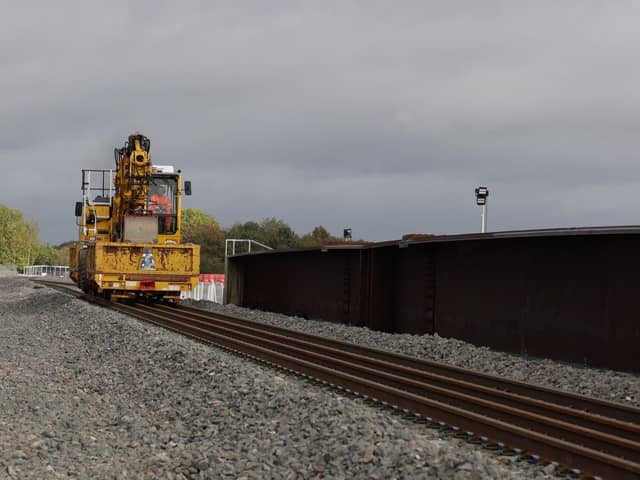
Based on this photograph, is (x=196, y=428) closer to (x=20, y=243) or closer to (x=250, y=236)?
(x=250, y=236)

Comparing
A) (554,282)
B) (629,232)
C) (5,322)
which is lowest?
(5,322)

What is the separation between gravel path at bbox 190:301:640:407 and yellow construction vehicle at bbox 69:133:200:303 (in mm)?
6503

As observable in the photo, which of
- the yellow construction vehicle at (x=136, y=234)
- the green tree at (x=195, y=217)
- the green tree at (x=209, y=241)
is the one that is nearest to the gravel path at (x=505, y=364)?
the yellow construction vehicle at (x=136, y=234)

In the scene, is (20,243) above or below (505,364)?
above

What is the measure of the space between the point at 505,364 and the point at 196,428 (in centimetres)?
618

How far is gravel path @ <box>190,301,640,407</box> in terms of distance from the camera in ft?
32.9

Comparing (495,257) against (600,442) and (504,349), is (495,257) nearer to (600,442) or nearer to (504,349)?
(504,349)

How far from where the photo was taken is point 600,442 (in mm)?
6738

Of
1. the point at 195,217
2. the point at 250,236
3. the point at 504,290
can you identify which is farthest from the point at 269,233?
the point at 195,217

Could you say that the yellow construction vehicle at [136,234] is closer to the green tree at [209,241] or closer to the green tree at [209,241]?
the green tree at [209,241]

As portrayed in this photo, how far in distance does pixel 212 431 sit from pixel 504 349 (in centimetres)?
776

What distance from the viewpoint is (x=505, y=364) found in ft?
40.7

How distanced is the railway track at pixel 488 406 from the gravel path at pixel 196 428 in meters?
0.32

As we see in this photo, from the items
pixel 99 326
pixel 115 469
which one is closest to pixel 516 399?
pixel 115 469
